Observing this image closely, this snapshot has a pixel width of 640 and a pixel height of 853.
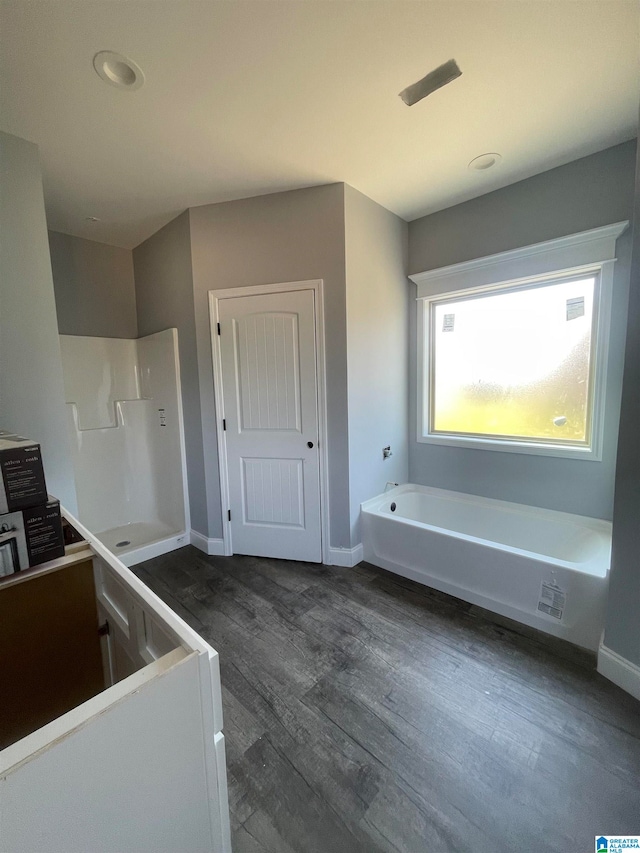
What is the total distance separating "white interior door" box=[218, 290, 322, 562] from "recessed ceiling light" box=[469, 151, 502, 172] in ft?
4.16

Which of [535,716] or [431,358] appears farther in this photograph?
[431,358]

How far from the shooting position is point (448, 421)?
2.93 m

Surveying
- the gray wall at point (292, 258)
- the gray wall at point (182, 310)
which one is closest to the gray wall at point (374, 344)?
the gray wall at point (292, 258)

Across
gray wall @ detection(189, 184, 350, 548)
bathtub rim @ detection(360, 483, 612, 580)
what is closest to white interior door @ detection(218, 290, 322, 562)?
gray wall @ detection(189, 184, 350, 548)

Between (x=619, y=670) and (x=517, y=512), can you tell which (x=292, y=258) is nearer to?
(x=517, y=512)

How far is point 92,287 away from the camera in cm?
311

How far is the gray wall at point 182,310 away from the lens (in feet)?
8.87

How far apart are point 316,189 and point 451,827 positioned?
3.14m

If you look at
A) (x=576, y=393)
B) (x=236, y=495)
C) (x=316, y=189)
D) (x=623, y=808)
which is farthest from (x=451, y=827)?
(x=316, y=189)

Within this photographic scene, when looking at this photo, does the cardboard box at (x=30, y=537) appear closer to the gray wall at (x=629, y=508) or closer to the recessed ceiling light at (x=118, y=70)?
the recessed ceiling light at (x=118, y=70)

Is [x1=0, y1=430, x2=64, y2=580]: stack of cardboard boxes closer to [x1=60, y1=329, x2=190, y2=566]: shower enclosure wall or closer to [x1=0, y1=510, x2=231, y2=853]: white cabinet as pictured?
[x1=0, y1=510, x2=231, y2=853]: white cabinet

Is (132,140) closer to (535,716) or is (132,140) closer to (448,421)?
(448,421)

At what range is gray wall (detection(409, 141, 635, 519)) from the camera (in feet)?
6.74

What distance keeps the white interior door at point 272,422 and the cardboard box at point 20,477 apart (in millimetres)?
1548
